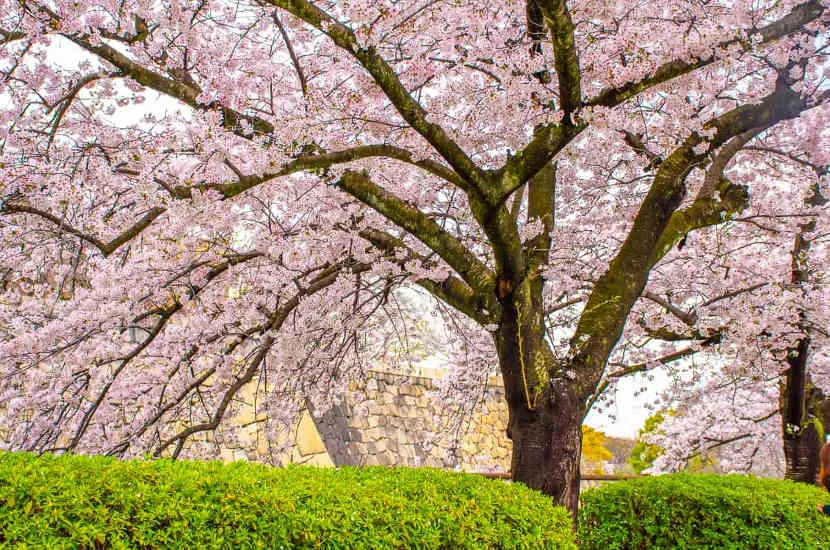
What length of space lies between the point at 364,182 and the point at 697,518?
13.9 feet

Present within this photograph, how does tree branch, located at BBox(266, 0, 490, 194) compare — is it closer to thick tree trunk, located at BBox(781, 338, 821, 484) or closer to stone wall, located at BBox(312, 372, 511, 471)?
thick tree trunk, located at BBox(781, 338, 821, 484)

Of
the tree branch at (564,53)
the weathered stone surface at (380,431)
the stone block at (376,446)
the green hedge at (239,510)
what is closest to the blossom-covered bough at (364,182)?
the tree branch at (564,53)

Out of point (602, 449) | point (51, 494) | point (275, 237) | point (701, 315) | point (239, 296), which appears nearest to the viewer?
point (51, 494)

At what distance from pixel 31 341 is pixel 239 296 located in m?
1.78

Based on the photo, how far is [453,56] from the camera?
5.19 m

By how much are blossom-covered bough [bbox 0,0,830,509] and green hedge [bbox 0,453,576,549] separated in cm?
102

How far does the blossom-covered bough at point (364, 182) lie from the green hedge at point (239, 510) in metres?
1.02

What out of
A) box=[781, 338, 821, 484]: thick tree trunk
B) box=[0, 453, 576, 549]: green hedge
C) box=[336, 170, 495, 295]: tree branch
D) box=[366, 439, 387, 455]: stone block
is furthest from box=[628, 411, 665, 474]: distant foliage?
box=[0, 453, 576, 549]: green hedge

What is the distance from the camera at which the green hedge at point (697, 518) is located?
568 cm

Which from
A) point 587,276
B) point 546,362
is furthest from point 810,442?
point 546,362

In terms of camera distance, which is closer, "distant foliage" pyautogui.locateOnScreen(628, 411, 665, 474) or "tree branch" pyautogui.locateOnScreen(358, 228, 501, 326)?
"tree branch" pyautogui.locateOnScreen(358, 228, 501, 326)

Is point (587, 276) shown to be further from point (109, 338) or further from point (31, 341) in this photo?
point (31, 341)

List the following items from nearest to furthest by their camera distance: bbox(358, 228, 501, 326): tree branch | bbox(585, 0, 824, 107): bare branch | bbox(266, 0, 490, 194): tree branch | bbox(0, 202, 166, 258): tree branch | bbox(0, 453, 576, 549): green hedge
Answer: bbox(0, 453, 576, 549): green hedge, bbox(266, 0, 490, 194): tree branch, bbox(0, 202, 166, 258): tree branch, bbox(585, 0, 824, 107): bare branch, bbox(358, 228, 501, 326): tree branch

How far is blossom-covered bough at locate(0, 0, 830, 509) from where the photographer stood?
163 inches
